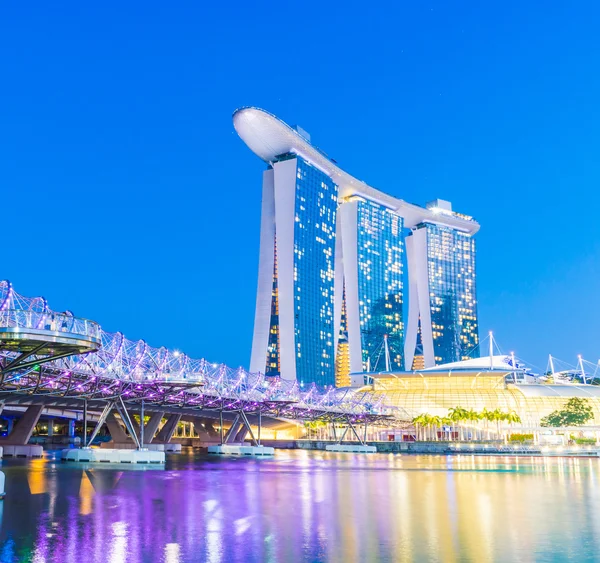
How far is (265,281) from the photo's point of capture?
168500 millimetres

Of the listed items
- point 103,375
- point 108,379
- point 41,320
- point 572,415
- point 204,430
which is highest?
point 41,320

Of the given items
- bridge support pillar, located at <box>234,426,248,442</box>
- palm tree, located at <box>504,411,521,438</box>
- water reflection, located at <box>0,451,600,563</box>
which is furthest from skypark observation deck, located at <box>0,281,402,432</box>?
palm tree, located at <box>504,411,521,438</box>

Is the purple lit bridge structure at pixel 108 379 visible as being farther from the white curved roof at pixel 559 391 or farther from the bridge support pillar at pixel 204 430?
the white curved roof at pixel 559 391

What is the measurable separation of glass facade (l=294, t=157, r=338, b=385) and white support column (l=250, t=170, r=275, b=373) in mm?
7378

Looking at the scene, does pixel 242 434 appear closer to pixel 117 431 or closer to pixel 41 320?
pixel 117 431

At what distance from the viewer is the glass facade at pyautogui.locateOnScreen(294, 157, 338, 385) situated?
164 metres

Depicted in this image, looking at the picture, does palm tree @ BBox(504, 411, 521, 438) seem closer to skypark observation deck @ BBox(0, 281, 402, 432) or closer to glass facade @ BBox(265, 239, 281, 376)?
skypark observation deck @ BBox(0, 281, 402, 432)

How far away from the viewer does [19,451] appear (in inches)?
3000

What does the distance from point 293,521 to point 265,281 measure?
5754 inches

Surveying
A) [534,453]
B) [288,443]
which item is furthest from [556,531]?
[288,443]

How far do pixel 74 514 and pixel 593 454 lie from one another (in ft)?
301

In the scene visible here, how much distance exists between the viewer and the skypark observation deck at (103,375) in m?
32.6

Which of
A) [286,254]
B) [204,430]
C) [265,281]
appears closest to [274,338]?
[265,281]

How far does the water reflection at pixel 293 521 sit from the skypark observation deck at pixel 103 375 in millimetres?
6656
